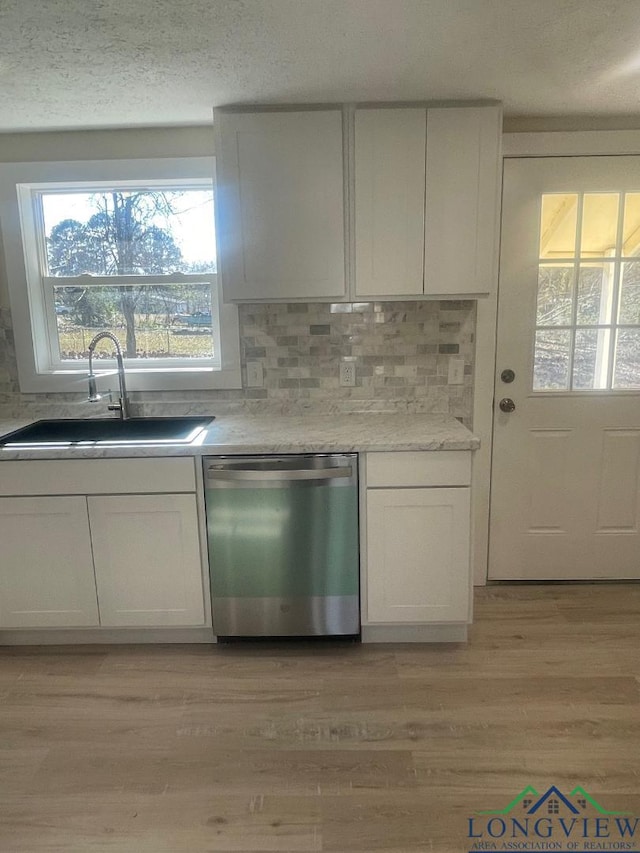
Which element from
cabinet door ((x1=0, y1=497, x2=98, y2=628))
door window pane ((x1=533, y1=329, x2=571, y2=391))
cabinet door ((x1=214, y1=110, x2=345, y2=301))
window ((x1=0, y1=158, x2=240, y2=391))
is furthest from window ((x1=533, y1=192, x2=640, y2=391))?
cabinet door ((x1=0, y1=497, x2=98, y2=628))

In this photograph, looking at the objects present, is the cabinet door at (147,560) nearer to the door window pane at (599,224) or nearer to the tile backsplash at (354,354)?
the tile backsplash at (354,354)

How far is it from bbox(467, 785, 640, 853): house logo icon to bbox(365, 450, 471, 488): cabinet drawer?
1039 millimetres

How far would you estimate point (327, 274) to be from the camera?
2.28 meters

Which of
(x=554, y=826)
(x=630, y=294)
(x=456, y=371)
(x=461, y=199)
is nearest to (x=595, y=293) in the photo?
(x=630, y=294)

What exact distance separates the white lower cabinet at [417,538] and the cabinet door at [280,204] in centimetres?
81

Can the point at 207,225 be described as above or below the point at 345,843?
above

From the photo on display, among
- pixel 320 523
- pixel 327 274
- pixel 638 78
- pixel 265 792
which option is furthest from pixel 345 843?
pixel 638 78

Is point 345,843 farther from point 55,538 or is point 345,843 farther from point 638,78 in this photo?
point 638,78

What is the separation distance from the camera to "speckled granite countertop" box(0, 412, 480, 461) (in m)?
2.13

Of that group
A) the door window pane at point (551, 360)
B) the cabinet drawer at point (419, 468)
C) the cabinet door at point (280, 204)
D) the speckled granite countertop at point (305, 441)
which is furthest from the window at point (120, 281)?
the door window pane at point (551, 360)

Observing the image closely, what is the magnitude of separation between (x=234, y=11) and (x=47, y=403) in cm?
194

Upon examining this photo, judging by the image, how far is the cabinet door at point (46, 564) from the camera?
7.25 ft

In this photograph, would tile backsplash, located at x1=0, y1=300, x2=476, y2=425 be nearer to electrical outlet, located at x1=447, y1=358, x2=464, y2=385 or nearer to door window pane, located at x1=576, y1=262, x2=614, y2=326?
electrical outlet, located at x1=447, y1=358, x2=464, y2=385

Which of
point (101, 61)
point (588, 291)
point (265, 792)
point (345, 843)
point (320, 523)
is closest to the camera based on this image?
point (345, 843)
